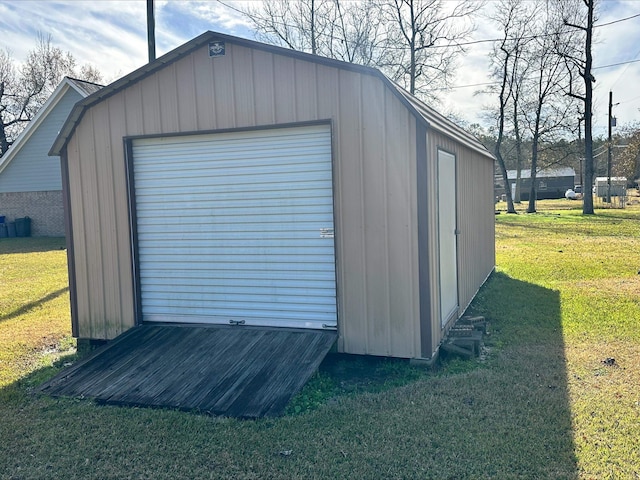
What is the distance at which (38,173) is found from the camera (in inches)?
840

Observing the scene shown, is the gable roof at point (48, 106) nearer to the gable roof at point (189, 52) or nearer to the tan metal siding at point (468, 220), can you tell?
the gable roof at point (189, 52)

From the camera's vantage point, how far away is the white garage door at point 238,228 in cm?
543

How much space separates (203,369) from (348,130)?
2.58 m

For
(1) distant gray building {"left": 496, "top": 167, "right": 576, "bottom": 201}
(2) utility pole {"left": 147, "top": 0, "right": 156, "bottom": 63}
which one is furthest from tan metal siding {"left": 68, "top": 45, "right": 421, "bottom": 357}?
(1) distant gray building {"left": 496, "top": 167, "right": 576, "bottom": 201}

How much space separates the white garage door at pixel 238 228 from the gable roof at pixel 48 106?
44.6ft

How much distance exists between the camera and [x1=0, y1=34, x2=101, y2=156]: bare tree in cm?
3050

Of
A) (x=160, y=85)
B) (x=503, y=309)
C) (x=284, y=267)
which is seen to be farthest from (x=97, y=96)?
(x=503, y=309)

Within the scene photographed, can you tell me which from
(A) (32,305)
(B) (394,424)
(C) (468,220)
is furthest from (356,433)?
(A) (32,305)

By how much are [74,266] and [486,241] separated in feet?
22.5

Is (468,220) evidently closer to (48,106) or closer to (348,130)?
(348,130)

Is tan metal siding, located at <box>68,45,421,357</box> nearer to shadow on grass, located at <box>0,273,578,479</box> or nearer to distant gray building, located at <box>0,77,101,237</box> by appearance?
shadow on grass, located at <box>0,273,578,479</box>

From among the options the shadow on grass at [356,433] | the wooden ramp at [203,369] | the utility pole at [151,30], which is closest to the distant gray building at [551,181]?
the utility pole at [151,30]

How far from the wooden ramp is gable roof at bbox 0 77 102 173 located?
48.3 ft

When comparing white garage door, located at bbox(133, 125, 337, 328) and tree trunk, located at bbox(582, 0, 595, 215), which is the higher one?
tree trunk, located at bbox(582, 0, 595, 215)
